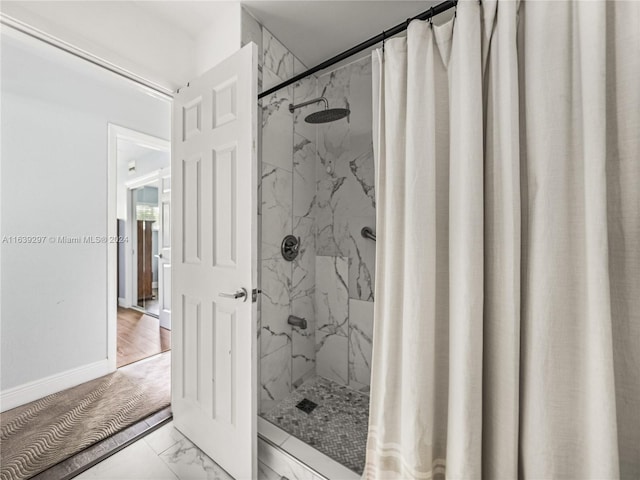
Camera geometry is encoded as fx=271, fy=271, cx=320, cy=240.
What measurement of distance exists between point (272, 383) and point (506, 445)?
4.40ft

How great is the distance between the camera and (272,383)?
5.72ft

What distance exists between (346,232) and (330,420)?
1.21 metres

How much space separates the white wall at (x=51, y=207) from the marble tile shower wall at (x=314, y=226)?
1045 millimetres

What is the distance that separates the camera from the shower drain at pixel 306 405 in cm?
175

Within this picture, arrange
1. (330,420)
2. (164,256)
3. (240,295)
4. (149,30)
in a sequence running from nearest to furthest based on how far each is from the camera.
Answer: (240,295) → (149,30) → (330,420) → (164,256)

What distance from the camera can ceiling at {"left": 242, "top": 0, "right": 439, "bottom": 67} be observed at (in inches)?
59.6

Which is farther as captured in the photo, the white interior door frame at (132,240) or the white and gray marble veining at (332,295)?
the white interior door frame at (132,240)

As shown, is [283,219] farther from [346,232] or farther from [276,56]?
[276,56]

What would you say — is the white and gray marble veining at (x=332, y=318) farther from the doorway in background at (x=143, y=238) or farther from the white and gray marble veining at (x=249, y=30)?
the doorway in background at (x=143, y=238)

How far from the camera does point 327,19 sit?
1618mm

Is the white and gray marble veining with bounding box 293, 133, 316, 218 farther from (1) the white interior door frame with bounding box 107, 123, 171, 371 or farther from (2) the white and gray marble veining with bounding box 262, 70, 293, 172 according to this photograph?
(1) the white interior door frame with bounding box 107, 123, 171, 371

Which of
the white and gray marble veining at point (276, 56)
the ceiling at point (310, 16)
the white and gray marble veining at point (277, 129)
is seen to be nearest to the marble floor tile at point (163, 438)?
the white and gray marble veining at point (277, 129)

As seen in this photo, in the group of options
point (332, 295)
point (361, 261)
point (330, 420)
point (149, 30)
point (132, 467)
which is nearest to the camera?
point (132, 467)

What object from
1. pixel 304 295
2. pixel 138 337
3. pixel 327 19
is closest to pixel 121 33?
pixel 327 19
